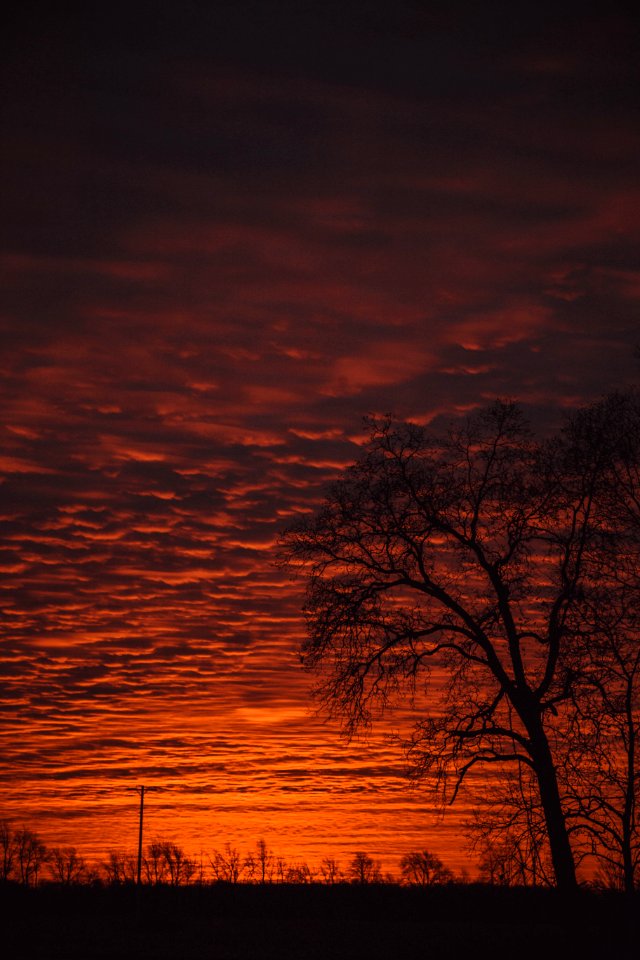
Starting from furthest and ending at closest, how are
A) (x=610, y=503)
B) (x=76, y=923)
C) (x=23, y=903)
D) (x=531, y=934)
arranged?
(x=23, y=903) < (x=76, y=923) < (x=531, y=934) < (x=610, y=503)

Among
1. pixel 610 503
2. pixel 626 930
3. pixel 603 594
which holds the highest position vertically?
pixel 610 503

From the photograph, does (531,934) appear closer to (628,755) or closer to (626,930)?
(626,930)

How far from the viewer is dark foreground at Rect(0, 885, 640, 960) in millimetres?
21234

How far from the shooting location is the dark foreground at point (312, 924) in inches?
836

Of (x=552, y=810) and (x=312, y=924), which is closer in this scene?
(x=552, y=810)

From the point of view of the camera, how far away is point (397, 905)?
170 meters

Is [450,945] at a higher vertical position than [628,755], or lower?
lower

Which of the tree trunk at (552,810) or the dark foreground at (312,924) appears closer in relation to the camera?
the tree trunk at (552,810)

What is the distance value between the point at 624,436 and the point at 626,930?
427 inches

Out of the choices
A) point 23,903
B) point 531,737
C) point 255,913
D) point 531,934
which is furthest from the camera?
point 255,913

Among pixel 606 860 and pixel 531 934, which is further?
pixel 531 934

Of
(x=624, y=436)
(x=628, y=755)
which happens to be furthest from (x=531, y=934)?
(x=624, y=436)

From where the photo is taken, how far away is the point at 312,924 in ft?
414

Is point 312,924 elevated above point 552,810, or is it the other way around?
point 312,924
